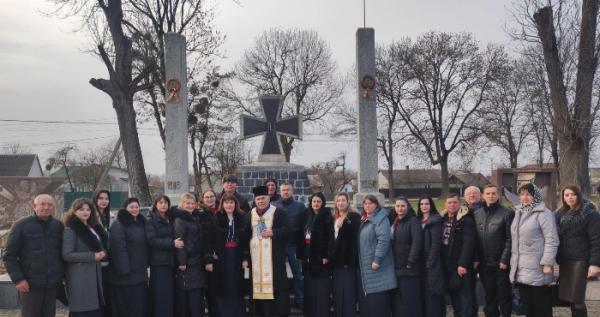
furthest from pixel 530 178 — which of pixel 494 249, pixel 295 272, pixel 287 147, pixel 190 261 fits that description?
pixel 287 147

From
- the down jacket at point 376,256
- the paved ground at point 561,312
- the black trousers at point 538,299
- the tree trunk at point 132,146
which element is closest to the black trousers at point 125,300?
the paved ground at point 561,312

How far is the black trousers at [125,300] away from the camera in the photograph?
558 cm

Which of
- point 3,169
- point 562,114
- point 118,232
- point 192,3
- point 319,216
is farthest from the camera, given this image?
point 3,169

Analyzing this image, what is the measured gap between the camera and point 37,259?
503 centimetres

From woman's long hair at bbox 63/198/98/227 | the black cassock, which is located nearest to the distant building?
the black cassock

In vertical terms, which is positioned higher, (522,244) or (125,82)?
(125,82)

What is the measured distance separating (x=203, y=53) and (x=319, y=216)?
16.2 m

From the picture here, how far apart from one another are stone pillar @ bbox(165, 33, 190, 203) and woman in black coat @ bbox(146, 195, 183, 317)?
7038mm

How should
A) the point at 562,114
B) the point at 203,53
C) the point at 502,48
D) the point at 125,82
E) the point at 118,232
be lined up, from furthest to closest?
1. the point at 502,48
2. the point at 203,53
3. the point at 125,82
4. the point at 562,114
5. the point at 118,232

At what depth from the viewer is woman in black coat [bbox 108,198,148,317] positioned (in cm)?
546

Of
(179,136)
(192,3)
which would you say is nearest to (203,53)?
(192,3)

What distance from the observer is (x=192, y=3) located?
18281mm

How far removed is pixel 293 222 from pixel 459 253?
2092 mm

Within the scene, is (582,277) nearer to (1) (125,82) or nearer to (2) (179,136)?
(2) (179,136)
